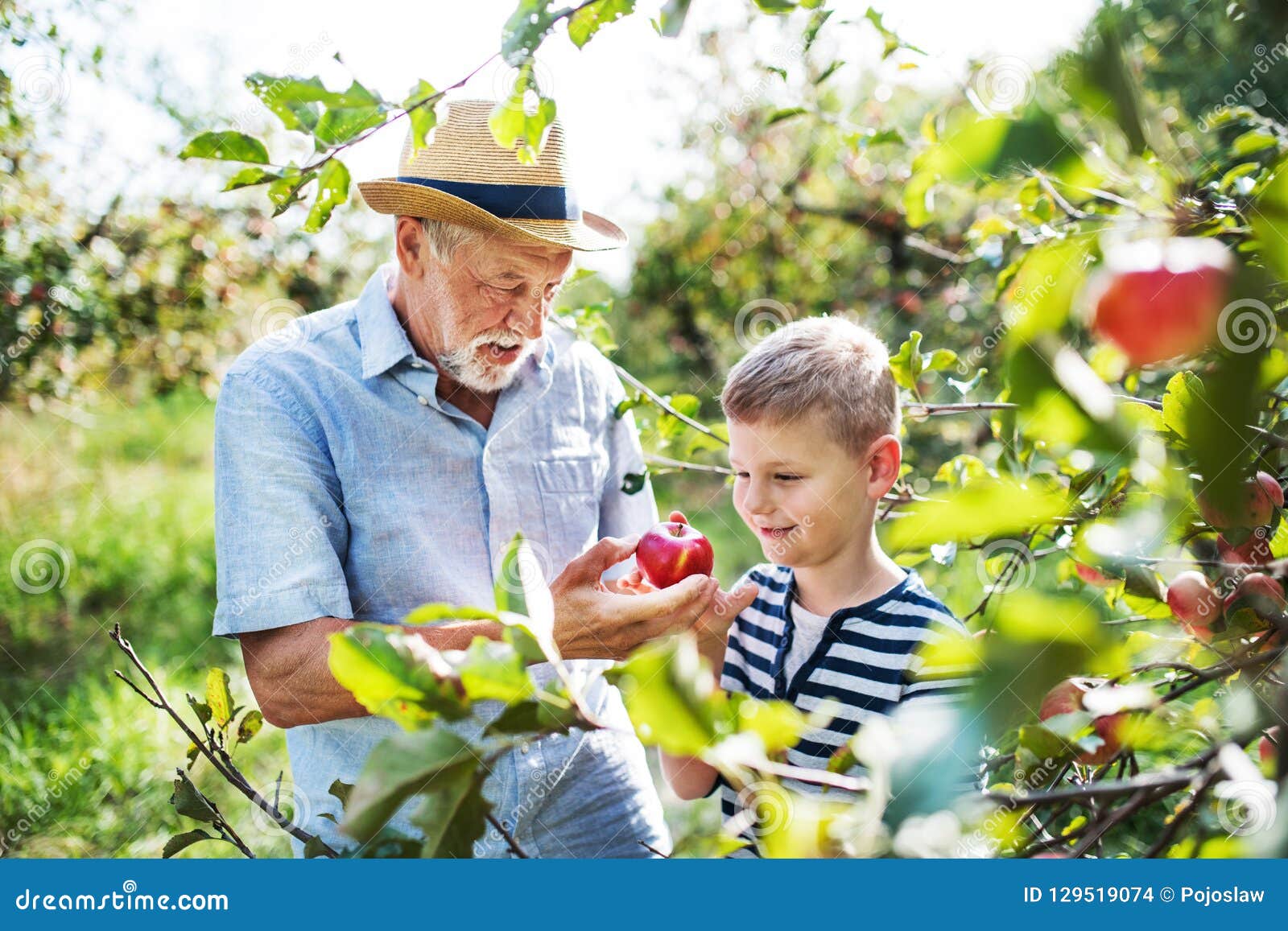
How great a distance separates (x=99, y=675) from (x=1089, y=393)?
13.9 feet

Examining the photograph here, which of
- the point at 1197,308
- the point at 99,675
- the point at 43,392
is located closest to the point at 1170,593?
the point at 1197,308

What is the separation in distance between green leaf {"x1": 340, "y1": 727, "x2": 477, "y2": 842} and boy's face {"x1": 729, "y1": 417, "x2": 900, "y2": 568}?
782 mm

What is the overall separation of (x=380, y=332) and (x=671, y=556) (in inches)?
24.5

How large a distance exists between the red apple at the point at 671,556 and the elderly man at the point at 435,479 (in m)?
0.05

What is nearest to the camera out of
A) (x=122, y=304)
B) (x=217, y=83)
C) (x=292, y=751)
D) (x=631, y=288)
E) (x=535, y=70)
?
(x=535, y=70)

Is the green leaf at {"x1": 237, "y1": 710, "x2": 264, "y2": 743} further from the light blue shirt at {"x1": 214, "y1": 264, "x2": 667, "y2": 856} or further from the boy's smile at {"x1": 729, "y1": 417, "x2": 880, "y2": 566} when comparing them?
the boy's smile at {"x1": 729, "y1": 417, "x2": 880, "y2": 566}

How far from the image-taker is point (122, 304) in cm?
426

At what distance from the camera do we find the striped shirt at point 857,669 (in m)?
1.26

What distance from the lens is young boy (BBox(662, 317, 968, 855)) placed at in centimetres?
130

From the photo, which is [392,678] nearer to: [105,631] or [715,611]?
[715,611]

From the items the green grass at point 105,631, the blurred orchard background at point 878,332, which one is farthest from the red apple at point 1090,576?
the green grass at point 105,631

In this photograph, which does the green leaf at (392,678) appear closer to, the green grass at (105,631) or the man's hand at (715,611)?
the man's hand at (715,611)

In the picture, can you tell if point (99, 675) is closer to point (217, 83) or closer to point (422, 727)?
point (217, 83)

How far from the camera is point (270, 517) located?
4.48 ft
